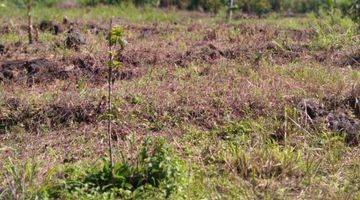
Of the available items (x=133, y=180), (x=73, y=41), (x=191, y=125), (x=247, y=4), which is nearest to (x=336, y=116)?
(x=191, y=125)

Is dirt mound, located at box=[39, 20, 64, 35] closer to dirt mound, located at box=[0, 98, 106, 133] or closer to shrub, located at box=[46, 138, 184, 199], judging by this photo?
dirt mound, located at box=[0, 98, 106, 133]

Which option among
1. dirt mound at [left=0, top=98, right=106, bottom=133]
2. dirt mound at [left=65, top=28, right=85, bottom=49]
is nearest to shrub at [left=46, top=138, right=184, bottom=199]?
dirt mound at [left=0, top=98, right=106, bottom=133]

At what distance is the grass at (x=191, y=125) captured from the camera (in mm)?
3750

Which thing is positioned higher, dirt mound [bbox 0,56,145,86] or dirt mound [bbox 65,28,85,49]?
dirt mound [bbox 65,28,85,49]

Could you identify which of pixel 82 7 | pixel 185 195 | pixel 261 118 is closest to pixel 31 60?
pixel 261 118

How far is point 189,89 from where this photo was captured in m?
5.51

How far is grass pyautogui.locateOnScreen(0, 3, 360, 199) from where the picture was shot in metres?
3.75

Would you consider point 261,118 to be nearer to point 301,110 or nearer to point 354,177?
point 301,110

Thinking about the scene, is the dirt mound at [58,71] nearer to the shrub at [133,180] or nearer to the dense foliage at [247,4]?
the shrub at [133,180]

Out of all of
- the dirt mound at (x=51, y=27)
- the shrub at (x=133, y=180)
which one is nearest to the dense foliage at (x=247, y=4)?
the dirt mound at (x=51, y=27)

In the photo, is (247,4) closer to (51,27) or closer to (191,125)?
(51,27)

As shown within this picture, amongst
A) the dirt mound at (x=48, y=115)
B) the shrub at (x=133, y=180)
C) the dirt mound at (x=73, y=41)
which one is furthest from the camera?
the dirt mound at (x=73, y=41)

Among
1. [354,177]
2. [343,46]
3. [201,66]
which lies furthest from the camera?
[343,46]

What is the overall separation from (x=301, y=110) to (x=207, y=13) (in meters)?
8.57
